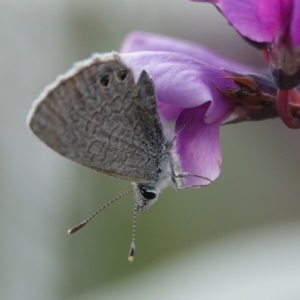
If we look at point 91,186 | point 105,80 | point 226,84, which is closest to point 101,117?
point 105,80

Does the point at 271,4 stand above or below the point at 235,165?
above

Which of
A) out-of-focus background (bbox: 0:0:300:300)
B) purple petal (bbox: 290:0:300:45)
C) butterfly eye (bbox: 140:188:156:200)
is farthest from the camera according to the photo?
out-of-focus background (bbox: 0:0:300:300)

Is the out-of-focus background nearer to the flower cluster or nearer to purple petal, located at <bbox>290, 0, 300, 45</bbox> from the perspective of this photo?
the flower cluster

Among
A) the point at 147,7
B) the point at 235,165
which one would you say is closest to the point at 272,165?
the point at 235,165

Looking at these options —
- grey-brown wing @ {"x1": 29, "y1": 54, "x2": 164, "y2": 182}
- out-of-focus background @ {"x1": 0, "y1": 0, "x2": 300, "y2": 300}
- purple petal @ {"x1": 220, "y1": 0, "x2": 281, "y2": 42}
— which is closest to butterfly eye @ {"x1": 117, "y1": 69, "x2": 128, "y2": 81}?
grey-brown wing @ {"x1": 29, "y1": 54, "x2": 164, "y2": 182}

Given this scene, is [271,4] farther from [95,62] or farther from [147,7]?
[147,7]

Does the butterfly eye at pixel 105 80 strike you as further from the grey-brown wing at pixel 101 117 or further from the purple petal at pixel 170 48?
the purple petal at pixel 170 48
